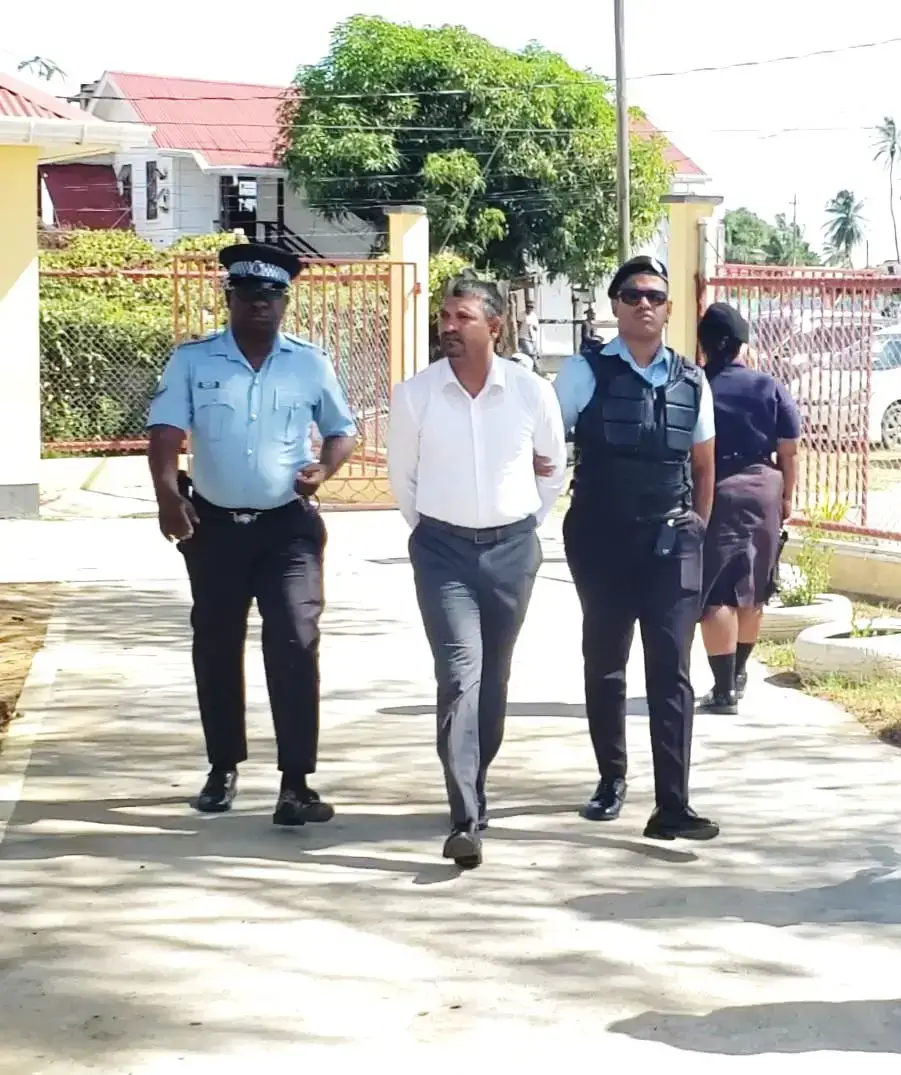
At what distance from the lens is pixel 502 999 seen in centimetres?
436

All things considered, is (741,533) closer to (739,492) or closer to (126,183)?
(739,492)

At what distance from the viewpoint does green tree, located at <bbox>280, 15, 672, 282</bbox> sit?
124ft

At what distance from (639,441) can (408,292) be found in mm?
10850

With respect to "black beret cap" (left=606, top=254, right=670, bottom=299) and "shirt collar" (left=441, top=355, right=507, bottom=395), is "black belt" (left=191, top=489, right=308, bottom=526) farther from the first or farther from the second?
"black beret cap" (left=606, top=254, right=670, bottom=299)

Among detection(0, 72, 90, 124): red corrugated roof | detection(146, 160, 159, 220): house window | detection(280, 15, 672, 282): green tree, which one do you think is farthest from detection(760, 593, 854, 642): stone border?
detection(146, 160, 159, 220): house window

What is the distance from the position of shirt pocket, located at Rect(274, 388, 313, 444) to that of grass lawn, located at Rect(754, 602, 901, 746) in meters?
2.82

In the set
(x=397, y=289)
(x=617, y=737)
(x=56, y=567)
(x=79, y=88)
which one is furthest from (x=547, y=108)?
(x=617, y=737)

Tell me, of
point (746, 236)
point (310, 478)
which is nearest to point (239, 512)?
point (310, 478)

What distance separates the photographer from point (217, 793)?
6.17m

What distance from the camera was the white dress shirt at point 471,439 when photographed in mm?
5641

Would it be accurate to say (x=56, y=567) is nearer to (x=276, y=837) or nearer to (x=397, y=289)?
(x=397, y=289)

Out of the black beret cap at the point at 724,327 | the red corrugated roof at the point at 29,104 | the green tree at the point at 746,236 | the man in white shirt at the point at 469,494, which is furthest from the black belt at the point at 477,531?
the green tree at the point at 746,236

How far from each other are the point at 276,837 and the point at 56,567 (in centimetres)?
695

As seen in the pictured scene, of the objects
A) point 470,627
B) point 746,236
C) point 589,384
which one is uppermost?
point 746,236
